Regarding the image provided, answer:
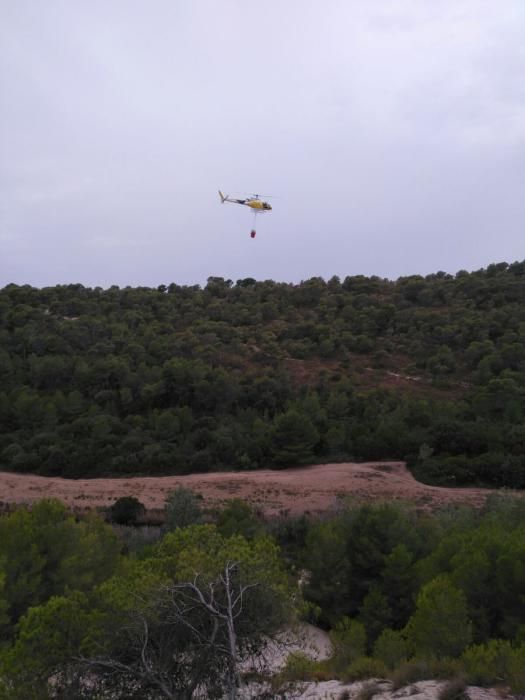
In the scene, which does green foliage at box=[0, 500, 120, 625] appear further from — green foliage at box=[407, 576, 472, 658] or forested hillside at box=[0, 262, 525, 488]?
forested hillside at box=[0, 262, 525, 488]

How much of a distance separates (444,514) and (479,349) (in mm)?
23969

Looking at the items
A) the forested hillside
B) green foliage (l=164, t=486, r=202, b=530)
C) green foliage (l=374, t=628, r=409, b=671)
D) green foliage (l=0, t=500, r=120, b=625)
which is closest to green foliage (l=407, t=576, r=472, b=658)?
green foliage (l=374, t=628, r=409, b=671)

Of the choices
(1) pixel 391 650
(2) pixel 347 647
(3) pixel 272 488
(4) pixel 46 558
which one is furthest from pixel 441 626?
(3) pixel 272 488

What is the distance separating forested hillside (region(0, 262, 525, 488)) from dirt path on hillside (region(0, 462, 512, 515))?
5.17 ft

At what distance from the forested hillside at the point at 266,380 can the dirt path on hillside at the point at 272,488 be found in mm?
1574

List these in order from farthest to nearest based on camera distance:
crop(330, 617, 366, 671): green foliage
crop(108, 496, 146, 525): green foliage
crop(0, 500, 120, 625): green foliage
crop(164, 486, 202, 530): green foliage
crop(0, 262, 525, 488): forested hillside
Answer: crop(0, 262, 525, 488): forested hillside < crop(108, 496, 146, 525): green foliage < crop(164, 486, 202, 530): green foliage < crop(0, 500, 120, 625): green foliage < crop(330, 617, 366, 671): green foliage

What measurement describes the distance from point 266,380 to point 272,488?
40.8 feet

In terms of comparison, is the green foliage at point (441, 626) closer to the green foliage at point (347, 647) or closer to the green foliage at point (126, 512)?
the green foliage at point (347, 647)

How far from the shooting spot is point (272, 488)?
3047 centimetres

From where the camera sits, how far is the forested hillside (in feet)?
114

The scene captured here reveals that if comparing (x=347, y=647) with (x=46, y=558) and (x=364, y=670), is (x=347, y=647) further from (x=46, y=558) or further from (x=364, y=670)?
(x=46, y=558)

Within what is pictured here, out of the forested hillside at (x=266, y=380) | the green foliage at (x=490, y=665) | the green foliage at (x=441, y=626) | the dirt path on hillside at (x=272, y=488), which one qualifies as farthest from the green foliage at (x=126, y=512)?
the green foliage at (x=490, y=665)

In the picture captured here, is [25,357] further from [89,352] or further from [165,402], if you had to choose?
[165,402]

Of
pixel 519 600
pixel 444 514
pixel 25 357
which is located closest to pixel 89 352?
pixel 25 357
